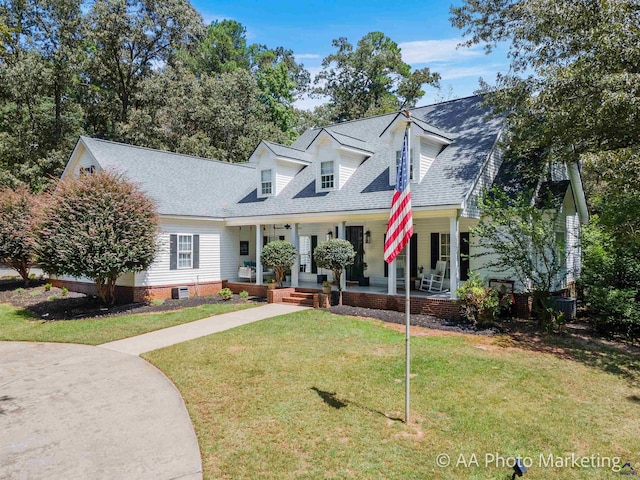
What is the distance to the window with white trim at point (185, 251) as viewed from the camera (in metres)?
16.3

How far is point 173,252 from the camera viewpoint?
1606 centimetres

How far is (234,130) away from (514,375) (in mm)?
30014

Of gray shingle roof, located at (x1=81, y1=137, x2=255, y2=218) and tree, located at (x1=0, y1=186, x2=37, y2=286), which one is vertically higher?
gray shingle roof, located at (x1=81, y1=137, x2=255, y2=218)

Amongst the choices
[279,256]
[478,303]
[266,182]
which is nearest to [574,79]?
[478,303]

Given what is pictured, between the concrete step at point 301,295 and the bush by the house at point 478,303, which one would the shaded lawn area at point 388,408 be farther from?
the concrete step at point 301,295

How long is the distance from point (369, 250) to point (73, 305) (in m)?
11.2

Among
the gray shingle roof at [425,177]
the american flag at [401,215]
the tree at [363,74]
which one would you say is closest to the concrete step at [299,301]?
the gray shingle roof at [425,177]

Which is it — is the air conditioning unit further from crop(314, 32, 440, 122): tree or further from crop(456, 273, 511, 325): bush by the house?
crop(314, 32, 440, 122): tree

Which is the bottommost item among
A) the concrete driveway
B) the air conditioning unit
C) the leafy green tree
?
the concrete driveway

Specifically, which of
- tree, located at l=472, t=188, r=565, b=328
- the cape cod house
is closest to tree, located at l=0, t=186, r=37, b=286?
the cape cod house

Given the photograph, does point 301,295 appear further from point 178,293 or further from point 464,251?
point 464,251

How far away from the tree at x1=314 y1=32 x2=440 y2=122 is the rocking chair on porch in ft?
89.1

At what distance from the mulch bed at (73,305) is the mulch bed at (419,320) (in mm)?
4243

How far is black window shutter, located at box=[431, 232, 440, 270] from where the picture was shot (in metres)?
15.5
